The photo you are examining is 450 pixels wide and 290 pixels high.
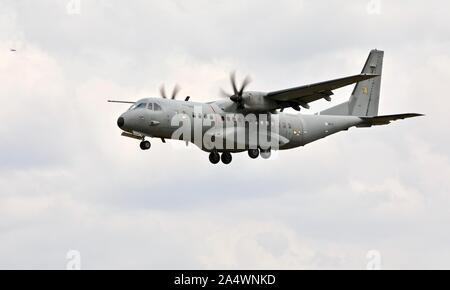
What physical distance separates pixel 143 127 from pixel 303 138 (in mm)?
9405

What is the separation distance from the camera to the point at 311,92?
1826 inches

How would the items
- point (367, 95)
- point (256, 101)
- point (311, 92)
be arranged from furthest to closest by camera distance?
point (367, 95) → point (256, 101) → point (311, 92)

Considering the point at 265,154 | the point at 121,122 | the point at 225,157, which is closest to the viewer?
the point at 121,122

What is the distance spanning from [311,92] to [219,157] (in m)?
5.42

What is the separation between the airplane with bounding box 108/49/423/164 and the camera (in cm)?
4388

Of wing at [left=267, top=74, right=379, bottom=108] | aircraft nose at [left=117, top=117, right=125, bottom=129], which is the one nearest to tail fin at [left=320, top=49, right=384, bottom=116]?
wing at [left=267, top=74, right=379, bottom=108]

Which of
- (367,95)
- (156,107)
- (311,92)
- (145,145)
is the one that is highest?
(367,95)

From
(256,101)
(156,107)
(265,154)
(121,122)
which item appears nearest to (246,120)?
(256,101)

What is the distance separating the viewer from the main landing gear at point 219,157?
156ft

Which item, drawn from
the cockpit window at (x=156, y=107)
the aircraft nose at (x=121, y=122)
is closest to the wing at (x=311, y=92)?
the cockpit window at (x=156, y=107)

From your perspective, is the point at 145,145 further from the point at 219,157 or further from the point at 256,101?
the point at 256,101

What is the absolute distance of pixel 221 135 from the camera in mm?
45750

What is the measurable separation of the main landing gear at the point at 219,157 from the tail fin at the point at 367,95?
284 inches
